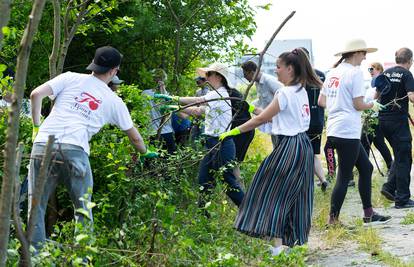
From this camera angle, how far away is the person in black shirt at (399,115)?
9266mm

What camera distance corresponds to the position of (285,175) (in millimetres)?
6438

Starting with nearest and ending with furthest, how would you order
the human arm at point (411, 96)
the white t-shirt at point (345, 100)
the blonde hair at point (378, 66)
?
the white t-shirt at point (345, 100) < the human arm at point (411, 96) < the blonde hair at point (378, 66)

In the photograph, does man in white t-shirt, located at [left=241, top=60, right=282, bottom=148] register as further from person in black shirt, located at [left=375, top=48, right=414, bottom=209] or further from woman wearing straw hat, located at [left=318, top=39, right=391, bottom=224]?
woman wearing straw hat, located at [left=318, top=39, right=391, bottom=224]

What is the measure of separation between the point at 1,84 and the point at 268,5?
6.35 meters

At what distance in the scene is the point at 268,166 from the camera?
650 cm

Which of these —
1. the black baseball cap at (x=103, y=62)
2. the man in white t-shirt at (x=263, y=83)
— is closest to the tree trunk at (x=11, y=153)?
the black baseball cap at (x=103, y=62)

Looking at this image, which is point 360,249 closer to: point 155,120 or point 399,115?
point 155,120

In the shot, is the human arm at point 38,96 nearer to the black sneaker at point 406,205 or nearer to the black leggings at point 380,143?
the black sneaker at point 406,205

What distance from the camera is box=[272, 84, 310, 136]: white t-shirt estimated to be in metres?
6.39

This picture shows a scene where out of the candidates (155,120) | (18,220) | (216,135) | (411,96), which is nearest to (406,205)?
(411,96)

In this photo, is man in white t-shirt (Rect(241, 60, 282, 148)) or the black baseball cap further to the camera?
man in white t-shirt (Rect(241, 60, 282, 148))

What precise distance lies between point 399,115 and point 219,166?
8.98 ft

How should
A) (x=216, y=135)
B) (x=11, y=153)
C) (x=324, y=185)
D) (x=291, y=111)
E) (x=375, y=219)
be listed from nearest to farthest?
(x=11, y=153) < (x=291, y=111) < (x=216, y=135) < (x=375, y=219) < (x=324, y=185)

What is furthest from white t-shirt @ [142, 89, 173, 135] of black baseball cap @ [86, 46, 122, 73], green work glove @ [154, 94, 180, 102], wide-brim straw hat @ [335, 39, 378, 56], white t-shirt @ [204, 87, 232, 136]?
wide-brim straw hat @ [335, 39, 378, 56]
